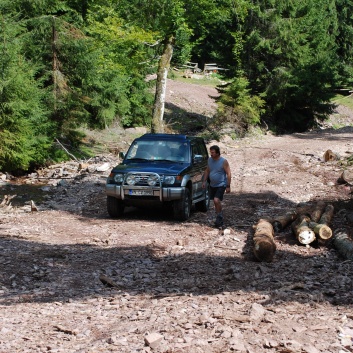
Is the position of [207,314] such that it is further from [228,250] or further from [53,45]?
[53,45]

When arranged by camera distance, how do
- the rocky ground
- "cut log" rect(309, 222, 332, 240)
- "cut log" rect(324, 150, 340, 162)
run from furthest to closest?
"cut log" rect(324, 150, 340, 162) < "cut log" rect(309, 222, 332, 240) < the rocky ground

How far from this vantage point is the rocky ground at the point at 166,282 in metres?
6.55

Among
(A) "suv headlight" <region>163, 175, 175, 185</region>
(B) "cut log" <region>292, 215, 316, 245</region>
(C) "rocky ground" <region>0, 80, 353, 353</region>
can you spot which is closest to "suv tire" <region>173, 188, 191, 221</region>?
(C) "rocky ground" <region>0, 80, 353, 353</region>

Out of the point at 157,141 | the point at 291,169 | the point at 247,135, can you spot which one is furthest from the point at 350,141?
the point at 157,141

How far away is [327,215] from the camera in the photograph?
514 inches

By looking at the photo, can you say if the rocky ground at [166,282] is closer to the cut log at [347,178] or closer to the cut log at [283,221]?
the cut log at [283,221]

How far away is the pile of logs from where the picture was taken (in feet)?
35.1

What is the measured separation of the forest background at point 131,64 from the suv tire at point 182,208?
1202 cm

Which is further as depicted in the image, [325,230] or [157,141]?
[157,141]

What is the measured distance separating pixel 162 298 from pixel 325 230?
4.60m

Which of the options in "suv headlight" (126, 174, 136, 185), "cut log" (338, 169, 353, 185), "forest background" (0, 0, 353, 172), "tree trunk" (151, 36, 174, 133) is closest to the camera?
"suv headlight" (126, 174, 136, 185)

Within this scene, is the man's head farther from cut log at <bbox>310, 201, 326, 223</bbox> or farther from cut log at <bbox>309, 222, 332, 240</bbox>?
cut log at <bbox>309, 222, 332, 240</bbox>

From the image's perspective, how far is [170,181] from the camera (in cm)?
1401

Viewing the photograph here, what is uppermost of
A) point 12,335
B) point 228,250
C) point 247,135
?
point 12,335
